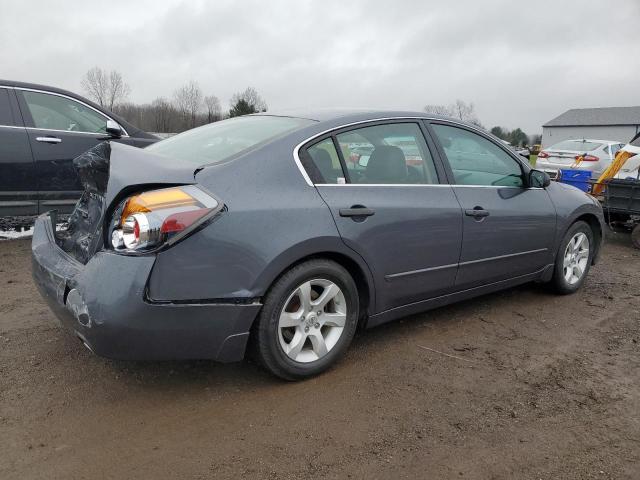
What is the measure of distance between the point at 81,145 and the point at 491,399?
4.98m

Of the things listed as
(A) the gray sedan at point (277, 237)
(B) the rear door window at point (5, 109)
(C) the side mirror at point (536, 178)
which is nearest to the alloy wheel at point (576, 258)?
(C) the side mirror at point (536, 178)

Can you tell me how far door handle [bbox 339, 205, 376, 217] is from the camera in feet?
9.33

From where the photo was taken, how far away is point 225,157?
9.00 feet

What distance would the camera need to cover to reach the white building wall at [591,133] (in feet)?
226

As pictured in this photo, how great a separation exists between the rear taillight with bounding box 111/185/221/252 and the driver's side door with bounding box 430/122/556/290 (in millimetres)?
1823

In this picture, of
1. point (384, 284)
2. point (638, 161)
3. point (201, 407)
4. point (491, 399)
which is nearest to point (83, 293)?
point (201, 407)

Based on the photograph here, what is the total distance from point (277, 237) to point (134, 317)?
0.76 m

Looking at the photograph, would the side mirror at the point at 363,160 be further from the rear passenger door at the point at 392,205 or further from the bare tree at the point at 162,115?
the bare tree at the point at 162,115

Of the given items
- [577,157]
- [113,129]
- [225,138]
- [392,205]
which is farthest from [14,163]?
[577,157]

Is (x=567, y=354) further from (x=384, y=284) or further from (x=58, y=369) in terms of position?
(x=58, y=369)

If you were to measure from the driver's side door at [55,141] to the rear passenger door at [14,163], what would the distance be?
7cm

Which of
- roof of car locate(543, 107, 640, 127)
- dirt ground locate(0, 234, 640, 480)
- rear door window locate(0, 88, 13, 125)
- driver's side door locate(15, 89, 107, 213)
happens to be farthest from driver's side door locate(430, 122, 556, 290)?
roof of car locate(543, 107, 640, 127)

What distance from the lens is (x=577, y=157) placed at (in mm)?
13258

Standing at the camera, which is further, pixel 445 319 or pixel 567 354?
pixel 445 319
